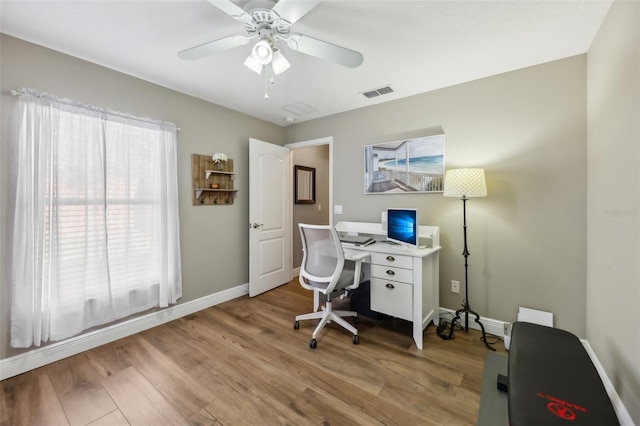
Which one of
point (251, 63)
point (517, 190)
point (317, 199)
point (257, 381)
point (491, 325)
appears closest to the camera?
point (251, 63)

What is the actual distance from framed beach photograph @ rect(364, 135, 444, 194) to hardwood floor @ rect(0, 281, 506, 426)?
145 centimetres

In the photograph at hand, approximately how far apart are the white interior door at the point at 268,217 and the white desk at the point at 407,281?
4.54 feet

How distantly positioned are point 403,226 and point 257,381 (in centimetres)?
172

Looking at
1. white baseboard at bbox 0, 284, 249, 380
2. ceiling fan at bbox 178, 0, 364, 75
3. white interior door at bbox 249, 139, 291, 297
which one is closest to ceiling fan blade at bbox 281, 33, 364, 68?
ceiling fan at bbox 178, 0, 364, 75

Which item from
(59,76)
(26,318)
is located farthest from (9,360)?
(59,76)

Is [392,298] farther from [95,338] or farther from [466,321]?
[95,338]

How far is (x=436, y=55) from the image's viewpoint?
6.69 ft

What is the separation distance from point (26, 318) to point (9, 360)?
0.97ft

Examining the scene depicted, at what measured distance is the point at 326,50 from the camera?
5.12 feet

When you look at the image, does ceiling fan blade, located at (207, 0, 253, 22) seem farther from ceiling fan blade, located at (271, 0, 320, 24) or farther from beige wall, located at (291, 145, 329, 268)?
beige wall, located at (291, 145, 329, 268)

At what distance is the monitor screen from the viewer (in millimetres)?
2225

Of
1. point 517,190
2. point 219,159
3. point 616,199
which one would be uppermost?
point 219,159

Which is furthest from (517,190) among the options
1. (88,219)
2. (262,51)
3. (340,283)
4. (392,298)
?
(88,219)

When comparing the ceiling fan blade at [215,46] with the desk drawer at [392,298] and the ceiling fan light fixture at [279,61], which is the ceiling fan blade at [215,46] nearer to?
the ceiling fan light fixture at [279,61]
